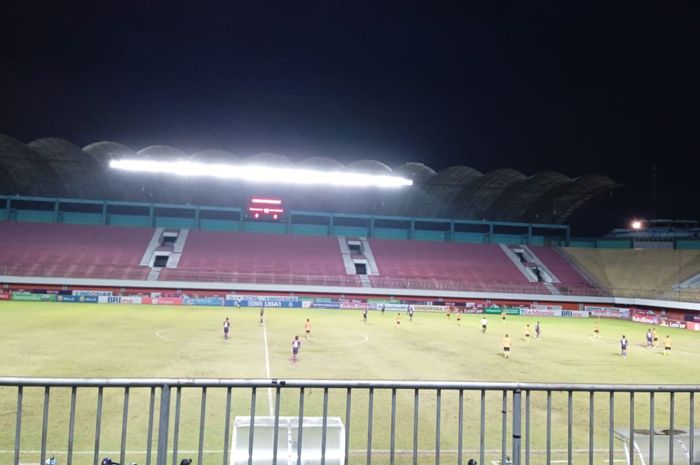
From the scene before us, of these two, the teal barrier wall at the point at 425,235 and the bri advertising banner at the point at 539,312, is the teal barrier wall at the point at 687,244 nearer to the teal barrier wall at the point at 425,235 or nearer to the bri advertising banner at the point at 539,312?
the bri advertising banner at the point at 539,312

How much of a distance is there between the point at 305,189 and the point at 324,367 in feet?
148

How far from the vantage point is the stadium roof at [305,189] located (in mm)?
57125

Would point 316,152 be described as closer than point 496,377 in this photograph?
No

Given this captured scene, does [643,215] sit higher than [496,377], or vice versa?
[643,215]

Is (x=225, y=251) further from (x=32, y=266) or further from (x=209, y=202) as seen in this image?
(x=32, y=266)

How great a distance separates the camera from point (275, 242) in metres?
66.2

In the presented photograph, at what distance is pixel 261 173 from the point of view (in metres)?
59.4

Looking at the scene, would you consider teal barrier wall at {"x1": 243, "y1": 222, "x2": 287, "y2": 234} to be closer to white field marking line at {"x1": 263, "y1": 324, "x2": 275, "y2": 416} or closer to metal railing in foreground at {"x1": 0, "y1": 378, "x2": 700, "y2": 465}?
white field marking line at {"x1": 263, "y1": 324, "x2": 275, "y2": 416}

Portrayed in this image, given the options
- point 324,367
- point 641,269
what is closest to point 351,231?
point 641,269

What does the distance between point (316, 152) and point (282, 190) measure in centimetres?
978

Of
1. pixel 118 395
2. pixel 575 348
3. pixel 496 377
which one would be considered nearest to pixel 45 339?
pixel 118 395

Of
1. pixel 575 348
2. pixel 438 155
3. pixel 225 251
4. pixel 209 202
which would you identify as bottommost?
pixel 575 348

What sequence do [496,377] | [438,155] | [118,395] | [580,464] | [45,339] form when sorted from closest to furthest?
1. [580,464]
2. [118,395]
3. [496,377]
4. [45,339]
5. [438,155]

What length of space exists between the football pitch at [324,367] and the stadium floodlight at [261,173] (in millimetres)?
18092
